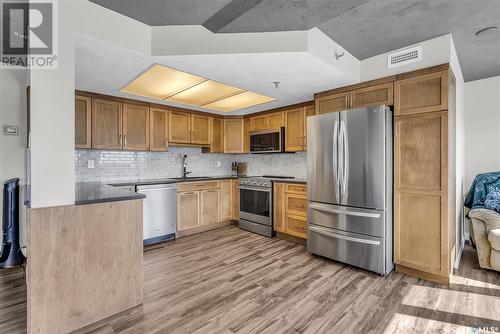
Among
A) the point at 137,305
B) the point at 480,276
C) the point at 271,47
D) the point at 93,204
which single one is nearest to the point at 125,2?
the point at 271,47

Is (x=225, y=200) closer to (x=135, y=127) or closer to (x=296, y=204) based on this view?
(x=296, y=204)

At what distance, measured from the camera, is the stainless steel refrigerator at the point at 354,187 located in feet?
8.71

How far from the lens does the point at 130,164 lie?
4.07m

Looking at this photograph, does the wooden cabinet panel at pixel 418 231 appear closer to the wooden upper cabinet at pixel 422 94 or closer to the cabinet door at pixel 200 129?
the wooden upper cabinet at pixel 422 94

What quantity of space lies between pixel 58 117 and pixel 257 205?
3.13 meters

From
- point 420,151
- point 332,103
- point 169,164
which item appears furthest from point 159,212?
point 420,151

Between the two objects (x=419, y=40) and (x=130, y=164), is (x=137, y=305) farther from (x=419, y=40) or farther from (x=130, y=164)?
(x=419, y=40)

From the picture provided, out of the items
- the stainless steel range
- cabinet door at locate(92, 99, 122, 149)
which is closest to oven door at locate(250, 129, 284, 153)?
the stainless steel range

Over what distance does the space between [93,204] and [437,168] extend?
10.3 feet

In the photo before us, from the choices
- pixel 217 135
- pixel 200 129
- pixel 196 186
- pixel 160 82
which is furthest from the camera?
pixel 217 135

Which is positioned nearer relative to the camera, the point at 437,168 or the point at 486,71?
the point at 437,168

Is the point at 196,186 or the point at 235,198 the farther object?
the point at 235,198

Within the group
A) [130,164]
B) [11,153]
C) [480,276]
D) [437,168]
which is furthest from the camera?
[130,164]

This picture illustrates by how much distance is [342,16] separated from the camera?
2074 millimetres
